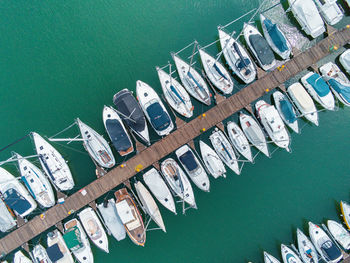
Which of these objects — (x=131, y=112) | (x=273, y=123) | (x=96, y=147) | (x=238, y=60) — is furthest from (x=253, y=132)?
(x=96, y=147)

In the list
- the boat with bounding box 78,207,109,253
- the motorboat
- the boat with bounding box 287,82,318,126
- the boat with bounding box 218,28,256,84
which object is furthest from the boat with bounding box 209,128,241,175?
the motorboat

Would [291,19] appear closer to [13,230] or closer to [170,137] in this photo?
[170,137]

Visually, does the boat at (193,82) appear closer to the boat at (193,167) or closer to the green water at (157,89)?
the green water at (157,89)

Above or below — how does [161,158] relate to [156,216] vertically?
above

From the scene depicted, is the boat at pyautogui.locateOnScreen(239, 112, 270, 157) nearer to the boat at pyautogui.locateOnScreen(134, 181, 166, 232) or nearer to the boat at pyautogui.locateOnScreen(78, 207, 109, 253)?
the boat at pyautogui.locateOnScreen(134, 181, 166, 232)

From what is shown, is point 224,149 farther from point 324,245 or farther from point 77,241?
point 77,241

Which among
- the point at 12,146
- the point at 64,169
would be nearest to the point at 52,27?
the point at 12,146
